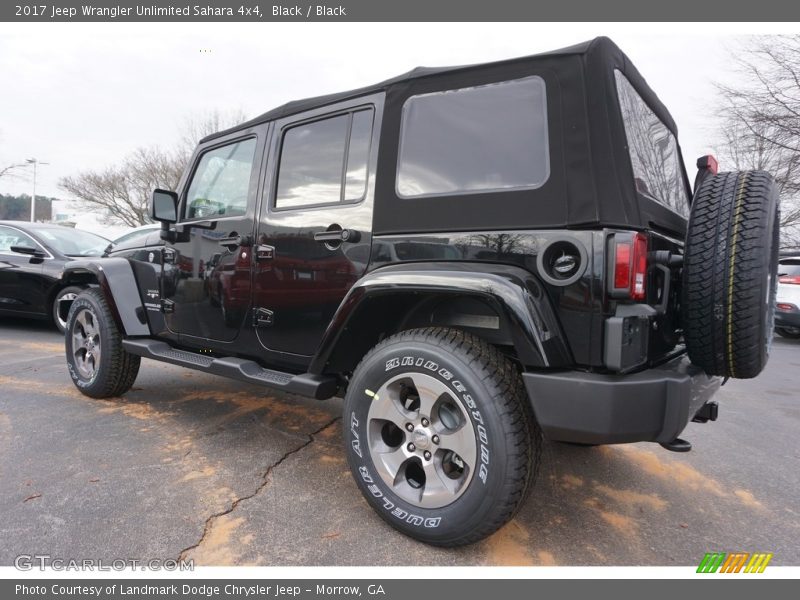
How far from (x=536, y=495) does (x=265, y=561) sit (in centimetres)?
138

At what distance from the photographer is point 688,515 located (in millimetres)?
2438

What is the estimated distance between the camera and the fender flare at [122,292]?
3.65 m

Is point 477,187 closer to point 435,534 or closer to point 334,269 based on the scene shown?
point 334,269

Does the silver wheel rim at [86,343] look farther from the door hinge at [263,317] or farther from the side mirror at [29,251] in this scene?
the side mirror at [29,251]

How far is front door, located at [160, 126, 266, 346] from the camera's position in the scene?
9.84 ft

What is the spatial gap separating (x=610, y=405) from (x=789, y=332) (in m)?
9.78

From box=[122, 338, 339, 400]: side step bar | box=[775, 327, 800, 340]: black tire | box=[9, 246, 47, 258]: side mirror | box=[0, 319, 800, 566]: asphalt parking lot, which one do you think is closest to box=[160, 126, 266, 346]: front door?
box=[122, 338, 339, 400]: side step bar

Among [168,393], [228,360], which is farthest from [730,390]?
[168,393]

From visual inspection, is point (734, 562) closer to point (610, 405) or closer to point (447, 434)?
point (610, 405)

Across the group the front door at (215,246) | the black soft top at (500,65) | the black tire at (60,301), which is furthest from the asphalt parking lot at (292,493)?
the black tire at (60,301)

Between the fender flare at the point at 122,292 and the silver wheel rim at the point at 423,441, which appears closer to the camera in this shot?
the silver wheel rim at the point at 423,441

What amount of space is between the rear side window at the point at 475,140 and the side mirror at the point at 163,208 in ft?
6.30

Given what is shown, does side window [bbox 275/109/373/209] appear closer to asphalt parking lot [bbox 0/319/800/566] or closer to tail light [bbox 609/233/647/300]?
tail light [bbox 609/233/647/300]

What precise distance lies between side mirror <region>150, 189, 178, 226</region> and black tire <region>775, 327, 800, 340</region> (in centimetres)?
992
